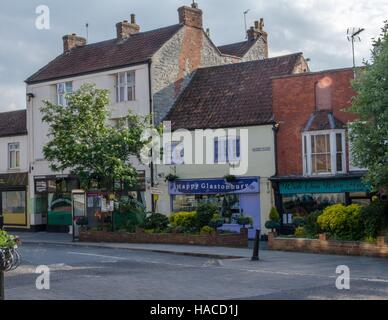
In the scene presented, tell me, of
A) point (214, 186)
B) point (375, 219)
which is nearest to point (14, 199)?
point (214, 186)

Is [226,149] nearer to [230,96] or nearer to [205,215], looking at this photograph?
[230,96]

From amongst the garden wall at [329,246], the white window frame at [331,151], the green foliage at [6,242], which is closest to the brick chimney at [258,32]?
the white window frame at [331,151]

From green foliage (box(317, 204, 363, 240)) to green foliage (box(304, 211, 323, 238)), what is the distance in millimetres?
554

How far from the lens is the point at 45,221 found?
3900cm

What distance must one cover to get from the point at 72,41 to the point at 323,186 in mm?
20594

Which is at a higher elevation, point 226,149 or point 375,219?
point 226,149

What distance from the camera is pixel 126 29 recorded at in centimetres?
3919

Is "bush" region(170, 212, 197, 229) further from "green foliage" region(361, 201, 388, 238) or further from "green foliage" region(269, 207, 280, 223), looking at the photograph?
"green foliage" region(361, 201, 388, 238)

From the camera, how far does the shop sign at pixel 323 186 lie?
27.8m

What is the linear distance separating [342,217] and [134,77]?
16751 mm

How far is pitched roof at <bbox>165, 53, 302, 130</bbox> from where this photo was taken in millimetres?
31547

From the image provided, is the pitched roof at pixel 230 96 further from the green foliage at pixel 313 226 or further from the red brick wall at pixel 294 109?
the green foliage at pixel 313 226

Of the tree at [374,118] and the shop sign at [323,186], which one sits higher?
the tree at [374,118]

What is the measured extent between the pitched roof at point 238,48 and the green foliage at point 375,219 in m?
21.0
